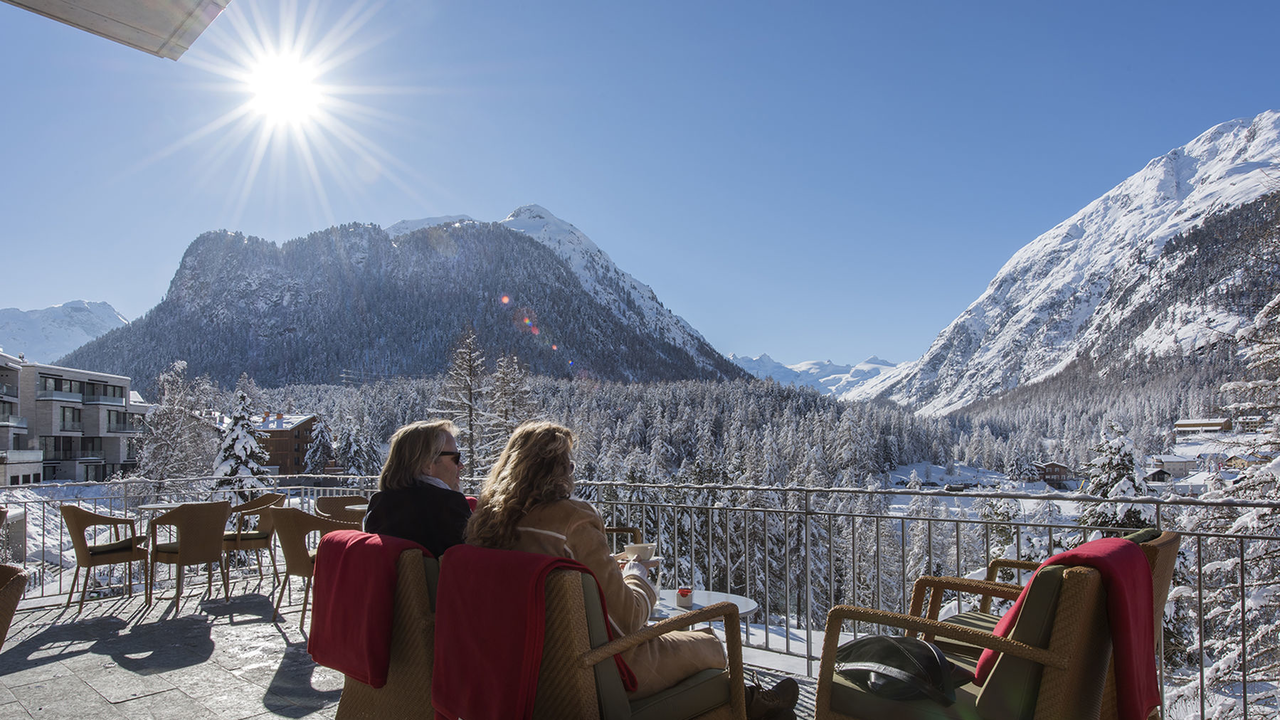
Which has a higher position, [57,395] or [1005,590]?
[57,395]

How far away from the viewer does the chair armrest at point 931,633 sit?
5.51ft

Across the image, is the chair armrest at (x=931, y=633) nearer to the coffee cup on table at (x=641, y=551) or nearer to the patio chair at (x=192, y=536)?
the coffee cup on table at (x=641, y=551)

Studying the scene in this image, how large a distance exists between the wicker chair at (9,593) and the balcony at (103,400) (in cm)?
5172

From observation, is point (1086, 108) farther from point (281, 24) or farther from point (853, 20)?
point (281, 24)

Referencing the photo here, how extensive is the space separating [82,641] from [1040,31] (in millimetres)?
15709

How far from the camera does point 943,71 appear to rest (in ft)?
49.3

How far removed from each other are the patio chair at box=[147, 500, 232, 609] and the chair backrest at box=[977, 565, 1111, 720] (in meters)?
5.68

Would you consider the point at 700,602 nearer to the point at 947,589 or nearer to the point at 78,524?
the point at 947,589

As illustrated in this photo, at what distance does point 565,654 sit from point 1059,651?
4.16 feet

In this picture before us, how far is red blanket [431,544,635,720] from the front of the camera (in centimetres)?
166

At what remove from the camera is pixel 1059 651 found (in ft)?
5.47

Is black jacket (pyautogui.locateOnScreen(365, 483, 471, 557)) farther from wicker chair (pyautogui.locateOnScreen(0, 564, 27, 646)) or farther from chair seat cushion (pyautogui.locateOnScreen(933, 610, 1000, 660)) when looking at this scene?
chair seat cushion (pyautogui.locateOnScreen(933, 610, 1000, 660))

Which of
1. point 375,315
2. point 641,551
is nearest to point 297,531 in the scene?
point 641,551

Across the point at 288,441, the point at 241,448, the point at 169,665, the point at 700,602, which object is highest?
the point at 700,602
